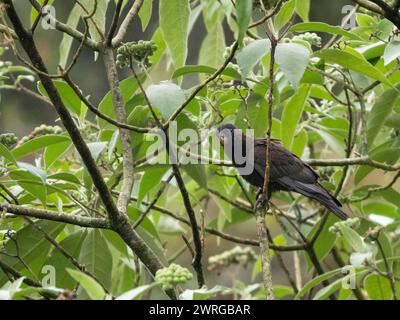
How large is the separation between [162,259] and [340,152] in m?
1.00

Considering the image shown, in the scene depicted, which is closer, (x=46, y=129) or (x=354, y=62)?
(x=354, y=62)

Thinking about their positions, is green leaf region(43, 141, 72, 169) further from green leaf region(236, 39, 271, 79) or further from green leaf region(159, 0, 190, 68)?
green leaf region(236, 39, 271, 79)

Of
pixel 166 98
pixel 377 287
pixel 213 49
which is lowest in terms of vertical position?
pixel 377 287

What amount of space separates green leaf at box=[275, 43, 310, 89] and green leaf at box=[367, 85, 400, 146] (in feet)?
2.26

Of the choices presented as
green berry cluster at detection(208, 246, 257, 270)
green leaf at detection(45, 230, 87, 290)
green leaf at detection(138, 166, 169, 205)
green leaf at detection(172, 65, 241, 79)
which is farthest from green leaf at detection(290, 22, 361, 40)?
green berry cluster at detection(208, 246, 257, 270)

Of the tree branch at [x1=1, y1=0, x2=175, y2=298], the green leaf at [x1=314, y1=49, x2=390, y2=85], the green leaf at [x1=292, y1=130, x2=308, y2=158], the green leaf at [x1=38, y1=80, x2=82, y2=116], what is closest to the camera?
the tree branch at [x1=1, y1=0, x2=175, y2=298]

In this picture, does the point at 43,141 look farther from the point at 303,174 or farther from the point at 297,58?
the point at 303,174

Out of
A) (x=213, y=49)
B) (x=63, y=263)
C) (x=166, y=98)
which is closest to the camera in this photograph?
(x=166, y=98)

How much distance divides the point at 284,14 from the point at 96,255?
1.00 metres

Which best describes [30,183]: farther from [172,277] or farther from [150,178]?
[172,277]

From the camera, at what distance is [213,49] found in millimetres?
3359

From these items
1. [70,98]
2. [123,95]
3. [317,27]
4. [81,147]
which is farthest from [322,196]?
[81,147]

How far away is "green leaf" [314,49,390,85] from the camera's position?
7.73 feet

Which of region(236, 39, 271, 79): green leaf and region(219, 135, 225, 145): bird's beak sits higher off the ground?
region(219, 135, 225, 145): bird's beak
